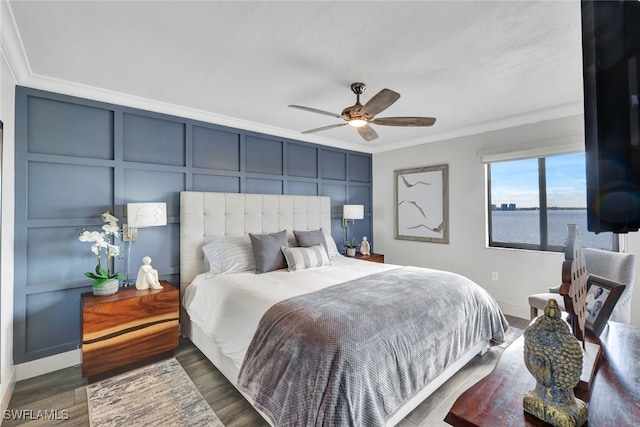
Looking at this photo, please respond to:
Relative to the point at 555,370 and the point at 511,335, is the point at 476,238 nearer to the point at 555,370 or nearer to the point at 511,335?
the point at 511,335

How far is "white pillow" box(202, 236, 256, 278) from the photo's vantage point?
2.95m

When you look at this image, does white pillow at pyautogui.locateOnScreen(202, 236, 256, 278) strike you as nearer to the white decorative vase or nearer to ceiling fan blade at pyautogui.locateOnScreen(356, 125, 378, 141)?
the white decorative vase

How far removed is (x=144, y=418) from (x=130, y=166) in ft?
7.30

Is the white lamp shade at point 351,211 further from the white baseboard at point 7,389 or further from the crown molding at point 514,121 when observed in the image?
the white baseboard at point 7,389

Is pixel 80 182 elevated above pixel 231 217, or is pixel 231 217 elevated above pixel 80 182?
pixel 80 182

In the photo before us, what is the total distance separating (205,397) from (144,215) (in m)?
1.65

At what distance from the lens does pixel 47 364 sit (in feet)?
8.04

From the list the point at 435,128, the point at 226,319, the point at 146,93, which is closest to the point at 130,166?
the point at 146,93

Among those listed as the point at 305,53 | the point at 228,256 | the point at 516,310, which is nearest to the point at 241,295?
the point at 228,256

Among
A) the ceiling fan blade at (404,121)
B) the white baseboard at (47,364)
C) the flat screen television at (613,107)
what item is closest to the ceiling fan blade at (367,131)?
the ceiling fan blade at (404,121)

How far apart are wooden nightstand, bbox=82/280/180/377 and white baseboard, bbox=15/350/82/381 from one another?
499 mm

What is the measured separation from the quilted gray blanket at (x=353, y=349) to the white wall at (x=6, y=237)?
1799mm

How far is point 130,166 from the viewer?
2865 millimetres

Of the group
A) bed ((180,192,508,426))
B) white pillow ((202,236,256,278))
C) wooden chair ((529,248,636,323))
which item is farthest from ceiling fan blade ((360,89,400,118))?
wooden chair ((529,248,636,323))
